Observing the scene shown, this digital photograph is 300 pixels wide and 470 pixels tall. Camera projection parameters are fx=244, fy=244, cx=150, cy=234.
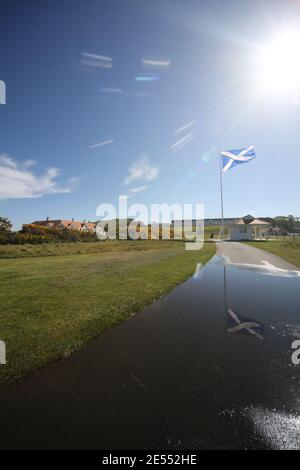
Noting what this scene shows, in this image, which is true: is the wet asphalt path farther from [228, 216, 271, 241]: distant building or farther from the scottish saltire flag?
[228, 216, 271, 241]: distant building

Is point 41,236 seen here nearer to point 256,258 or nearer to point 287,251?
point 256,258

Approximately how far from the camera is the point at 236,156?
2544cm

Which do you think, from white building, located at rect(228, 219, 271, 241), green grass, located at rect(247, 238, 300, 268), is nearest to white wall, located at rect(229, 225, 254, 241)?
white building, located at rect(228, 219, 271, 241)

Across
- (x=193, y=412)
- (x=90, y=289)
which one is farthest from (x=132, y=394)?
(x=90, y=289)

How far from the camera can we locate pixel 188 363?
14.5 ft

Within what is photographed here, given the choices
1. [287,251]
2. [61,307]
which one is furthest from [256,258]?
[61,307]

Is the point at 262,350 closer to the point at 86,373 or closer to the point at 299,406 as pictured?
the point at 299,406

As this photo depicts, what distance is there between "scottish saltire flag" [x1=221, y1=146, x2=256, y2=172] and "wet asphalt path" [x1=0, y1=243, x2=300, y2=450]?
21.6 metres

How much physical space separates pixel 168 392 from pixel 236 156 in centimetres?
2576

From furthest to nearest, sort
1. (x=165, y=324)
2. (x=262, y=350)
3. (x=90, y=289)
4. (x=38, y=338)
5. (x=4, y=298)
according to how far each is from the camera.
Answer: (x=90, y=289), (x=4, y=298), (x=165, y=324), (x=38, y=338), (x=262, y=350)

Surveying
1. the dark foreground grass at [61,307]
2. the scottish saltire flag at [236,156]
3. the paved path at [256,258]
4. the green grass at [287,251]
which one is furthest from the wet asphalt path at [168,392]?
the scottish saltire flag at [236,156]

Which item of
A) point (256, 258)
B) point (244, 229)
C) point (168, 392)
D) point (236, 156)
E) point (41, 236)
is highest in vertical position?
point (236, 156)

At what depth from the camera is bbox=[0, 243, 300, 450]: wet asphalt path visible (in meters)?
2.82
